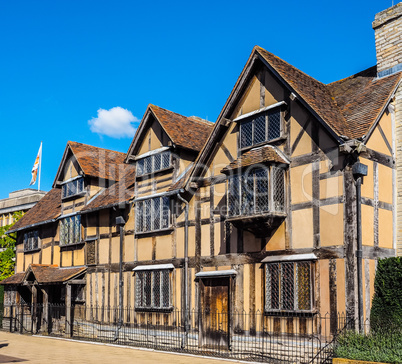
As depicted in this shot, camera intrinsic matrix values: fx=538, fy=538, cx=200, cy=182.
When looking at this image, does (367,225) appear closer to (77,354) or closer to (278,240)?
(278,240)

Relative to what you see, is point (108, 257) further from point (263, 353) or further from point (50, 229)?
point (263, 353)

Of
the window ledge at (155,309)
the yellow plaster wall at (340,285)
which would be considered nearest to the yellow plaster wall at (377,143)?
the yellow plaster wall at (340,285)

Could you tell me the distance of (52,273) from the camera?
25.3 meters

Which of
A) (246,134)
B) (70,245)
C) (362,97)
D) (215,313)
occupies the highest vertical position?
(362,97)

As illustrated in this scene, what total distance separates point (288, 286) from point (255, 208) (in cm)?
244

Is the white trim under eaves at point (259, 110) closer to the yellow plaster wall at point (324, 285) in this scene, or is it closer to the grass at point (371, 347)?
the yellow plaster wall at point (324, 285)

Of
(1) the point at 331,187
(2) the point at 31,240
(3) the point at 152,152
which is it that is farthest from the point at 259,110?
(2) the point at 31,240

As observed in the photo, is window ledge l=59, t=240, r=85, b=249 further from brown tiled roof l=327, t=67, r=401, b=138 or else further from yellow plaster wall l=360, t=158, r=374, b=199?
yellow plaster wall l=360, t=158, r=374, b=199

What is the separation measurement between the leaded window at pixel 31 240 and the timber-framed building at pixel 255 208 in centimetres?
489

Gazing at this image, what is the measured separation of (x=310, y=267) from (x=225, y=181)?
15.3ft

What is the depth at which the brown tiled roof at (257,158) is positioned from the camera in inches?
620

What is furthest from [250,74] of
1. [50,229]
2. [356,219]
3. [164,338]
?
[50,229]

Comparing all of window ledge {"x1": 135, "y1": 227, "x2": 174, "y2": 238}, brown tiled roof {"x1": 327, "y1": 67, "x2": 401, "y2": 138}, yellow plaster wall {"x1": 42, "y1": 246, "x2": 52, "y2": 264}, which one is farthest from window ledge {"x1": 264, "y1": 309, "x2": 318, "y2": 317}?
yellow plaster wall {"x1": 42, "y1": 246, "x2": 52, "y2": 264}

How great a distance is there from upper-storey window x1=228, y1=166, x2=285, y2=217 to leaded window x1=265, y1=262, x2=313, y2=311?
1719 mm
